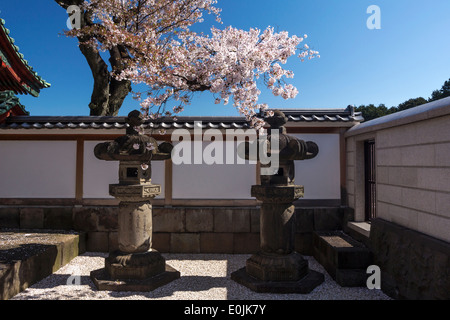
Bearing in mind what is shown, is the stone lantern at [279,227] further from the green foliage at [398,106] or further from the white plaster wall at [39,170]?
the green foliage at [398,106]

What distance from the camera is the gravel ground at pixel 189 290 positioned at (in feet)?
15.3

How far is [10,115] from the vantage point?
7.56 metres

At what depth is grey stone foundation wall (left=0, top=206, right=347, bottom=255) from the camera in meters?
7.18

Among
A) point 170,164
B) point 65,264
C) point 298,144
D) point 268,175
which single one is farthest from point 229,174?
point 65,264

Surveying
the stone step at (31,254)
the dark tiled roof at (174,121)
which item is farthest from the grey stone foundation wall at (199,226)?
the dark tiled roof at (174,121)

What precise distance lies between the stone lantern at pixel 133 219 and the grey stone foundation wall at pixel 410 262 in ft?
13.1

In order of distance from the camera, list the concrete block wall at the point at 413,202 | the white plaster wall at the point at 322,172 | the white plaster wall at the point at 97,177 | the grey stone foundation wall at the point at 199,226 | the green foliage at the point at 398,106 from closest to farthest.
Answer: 1. the concrete block wall at the point at 413,202
2. the grey stone foundation wall at the point at 199,226
3. the white plaster wall at the point at 322,172
4. the white plaster wall at the point at 97,177
5. the green foliage at the point at 398,106

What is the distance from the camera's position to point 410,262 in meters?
4.23

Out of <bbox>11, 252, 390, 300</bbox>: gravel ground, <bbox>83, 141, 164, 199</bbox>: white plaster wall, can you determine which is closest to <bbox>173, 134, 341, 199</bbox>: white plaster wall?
Answer: <bbox>83, 141, 164, 199</bbox>: white plaster wall

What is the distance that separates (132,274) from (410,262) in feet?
15.7

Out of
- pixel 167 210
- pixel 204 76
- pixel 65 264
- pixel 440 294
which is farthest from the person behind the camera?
pixel 167 210

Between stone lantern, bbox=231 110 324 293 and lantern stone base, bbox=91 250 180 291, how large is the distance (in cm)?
152

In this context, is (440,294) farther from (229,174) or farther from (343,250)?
(229,174)

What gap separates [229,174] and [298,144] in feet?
8.96
